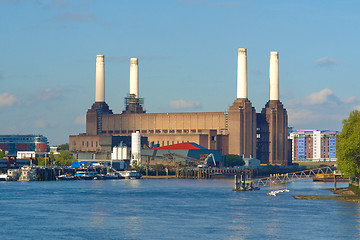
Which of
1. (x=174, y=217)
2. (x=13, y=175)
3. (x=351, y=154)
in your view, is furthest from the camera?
(x=13, y=175)

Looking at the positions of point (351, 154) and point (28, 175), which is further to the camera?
point (28, 175)

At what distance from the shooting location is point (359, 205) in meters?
103

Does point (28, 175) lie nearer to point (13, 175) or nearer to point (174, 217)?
point (13, 175)

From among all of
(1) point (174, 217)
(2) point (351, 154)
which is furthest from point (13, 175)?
(1) point (174, 217)

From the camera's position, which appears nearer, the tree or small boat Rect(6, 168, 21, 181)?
the tree

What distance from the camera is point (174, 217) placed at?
306ft

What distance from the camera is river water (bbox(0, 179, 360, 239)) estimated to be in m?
78.6

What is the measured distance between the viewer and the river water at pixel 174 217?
258 feet

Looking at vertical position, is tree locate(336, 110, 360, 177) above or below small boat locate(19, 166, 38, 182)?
above

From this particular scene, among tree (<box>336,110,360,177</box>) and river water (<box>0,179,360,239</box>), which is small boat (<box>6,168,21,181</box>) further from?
tree (<box>336,110,360,177</box>)

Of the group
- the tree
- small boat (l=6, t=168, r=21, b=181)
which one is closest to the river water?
the tree

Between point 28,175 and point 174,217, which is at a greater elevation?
point 28,175

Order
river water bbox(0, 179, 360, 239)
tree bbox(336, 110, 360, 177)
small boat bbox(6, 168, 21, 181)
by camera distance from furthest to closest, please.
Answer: small boat bbox(6, 168, 21, 181), tree bbox(336, 110, 360, 177), river water bbox(0, 179, 360, 239)

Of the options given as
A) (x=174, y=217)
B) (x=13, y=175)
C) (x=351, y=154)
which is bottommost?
(x=174, y=217)
